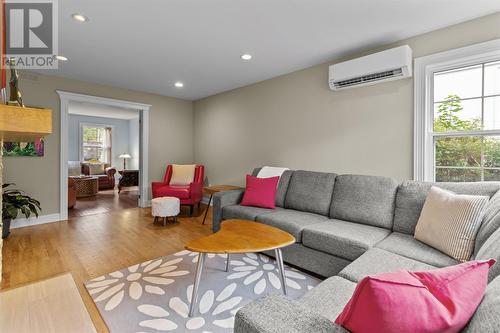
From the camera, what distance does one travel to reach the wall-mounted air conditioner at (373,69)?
252 centimetres

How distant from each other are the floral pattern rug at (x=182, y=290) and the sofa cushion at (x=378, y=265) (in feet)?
2.06

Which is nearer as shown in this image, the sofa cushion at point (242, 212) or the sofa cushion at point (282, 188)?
the sofa cushion at point (242, 212)

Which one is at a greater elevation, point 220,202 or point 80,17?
point 80,17

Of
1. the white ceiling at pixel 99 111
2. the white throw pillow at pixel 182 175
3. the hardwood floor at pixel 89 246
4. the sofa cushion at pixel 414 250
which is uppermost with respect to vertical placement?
the white ceiling at pixel 99 111

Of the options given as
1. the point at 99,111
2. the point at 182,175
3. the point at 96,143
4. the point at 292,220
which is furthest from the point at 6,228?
the point at 96,143

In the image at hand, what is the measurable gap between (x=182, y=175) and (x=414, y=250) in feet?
13.0

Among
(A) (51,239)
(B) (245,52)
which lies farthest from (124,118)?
(B) (245,52)

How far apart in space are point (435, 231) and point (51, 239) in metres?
4.18

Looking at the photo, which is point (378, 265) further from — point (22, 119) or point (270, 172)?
point (270, 172)

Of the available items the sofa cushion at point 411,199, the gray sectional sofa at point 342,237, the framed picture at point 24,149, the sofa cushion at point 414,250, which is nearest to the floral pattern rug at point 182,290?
the gray sectional sofa at point 342,237

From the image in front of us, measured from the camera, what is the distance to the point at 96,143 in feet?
27.8

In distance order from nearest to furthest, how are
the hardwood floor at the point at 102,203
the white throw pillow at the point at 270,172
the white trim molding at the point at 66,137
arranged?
the white throw pillow at the point at 270,172
the white trim molding at the point at 66,137
the hardwood floor at the point at 102,203

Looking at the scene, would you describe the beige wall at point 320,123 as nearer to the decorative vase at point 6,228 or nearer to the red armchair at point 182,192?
the red armchair at point 182,192

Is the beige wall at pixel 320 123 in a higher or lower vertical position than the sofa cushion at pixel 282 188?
higher
